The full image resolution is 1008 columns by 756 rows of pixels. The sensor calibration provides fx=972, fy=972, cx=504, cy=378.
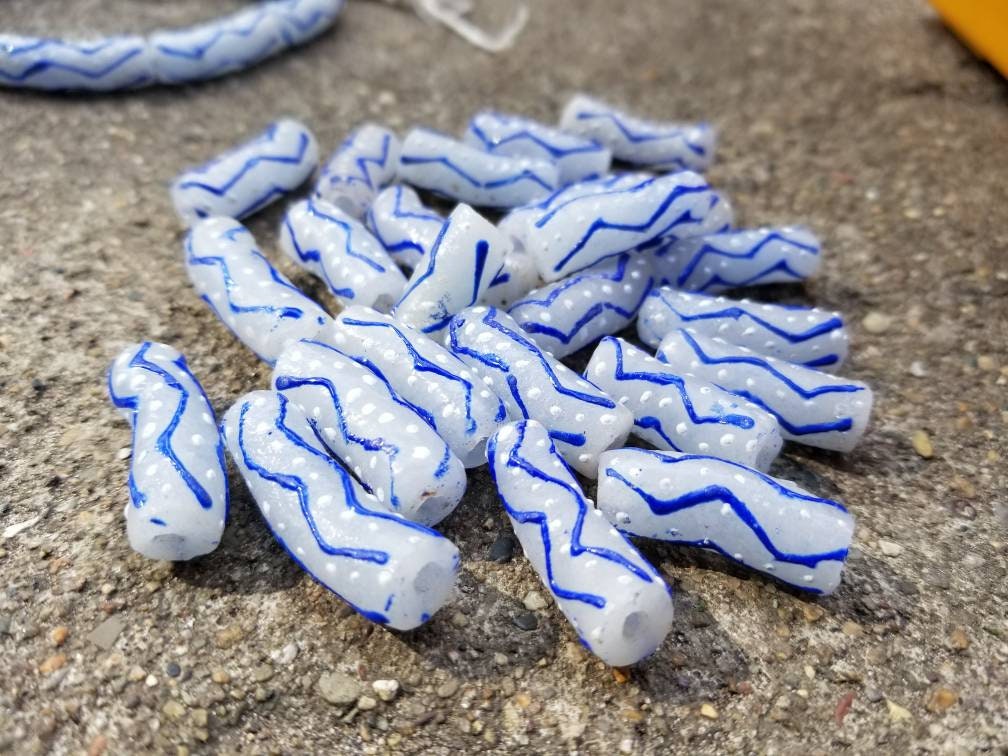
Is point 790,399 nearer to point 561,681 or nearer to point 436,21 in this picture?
point 561,681

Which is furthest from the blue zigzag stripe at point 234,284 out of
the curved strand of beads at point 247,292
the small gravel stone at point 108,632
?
the small gravel stone at point 108,632

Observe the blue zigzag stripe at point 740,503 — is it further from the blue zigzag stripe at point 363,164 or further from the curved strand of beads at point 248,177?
the curved strand of beads at point 248,177

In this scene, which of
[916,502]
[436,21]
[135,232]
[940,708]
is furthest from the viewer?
[436,21]

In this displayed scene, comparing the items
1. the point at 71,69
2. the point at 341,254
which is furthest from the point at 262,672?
the point at 71,69

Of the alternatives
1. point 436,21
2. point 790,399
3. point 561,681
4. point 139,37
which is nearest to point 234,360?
point 561,681

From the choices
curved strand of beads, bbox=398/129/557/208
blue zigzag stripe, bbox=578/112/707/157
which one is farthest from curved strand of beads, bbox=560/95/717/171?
curved strand of beads, bbox=398/129/557/208

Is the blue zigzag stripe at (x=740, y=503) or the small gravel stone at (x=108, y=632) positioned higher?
the blue zigzag stripe at (x=740, y=503)

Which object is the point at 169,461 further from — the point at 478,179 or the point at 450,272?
the point at 478,179
